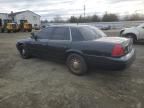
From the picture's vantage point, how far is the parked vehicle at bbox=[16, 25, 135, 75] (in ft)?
14.5

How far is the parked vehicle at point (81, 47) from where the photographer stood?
4.41 meters

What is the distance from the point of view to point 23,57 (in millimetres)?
7438

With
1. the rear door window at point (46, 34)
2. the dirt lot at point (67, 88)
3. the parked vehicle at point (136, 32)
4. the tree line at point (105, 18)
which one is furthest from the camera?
the tree line at point (105, 18)

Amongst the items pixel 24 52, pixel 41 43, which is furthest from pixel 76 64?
pixel 24 52

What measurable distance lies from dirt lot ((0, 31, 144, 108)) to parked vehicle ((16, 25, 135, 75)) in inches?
20.0

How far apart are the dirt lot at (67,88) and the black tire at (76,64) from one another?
0.18 meters

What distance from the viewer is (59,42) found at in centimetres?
554

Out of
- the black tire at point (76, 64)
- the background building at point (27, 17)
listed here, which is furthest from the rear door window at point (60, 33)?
the background building at point (27, 17)

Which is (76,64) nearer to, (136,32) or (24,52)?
(24,52)

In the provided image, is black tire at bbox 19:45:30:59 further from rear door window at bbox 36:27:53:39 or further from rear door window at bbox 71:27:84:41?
rear door window at bbox 71:27:84:41

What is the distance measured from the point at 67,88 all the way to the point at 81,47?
132cm

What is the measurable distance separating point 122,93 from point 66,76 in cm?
186

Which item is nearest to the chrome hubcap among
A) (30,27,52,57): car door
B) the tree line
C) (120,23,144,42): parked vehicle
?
(30,27,52,57): car door

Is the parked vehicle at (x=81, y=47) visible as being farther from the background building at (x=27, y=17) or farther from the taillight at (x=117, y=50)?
the background building at (x=27, y=17)
